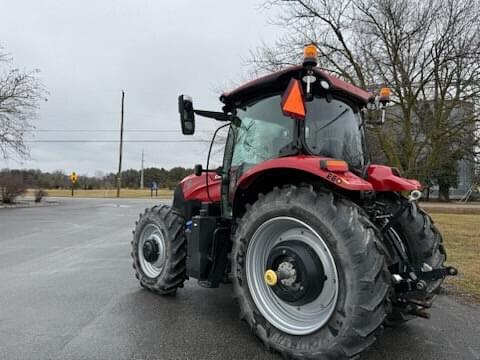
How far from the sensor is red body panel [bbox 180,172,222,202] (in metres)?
4.29

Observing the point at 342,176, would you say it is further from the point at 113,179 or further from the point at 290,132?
the point at 113,179

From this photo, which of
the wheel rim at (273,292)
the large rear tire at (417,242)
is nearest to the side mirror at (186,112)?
the wheel rim at (273,292)

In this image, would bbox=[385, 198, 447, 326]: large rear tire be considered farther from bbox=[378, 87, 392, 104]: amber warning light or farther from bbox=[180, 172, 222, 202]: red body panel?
bbox=[180, 172, 222, 202]: red body panel

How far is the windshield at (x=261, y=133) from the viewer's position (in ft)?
10.8

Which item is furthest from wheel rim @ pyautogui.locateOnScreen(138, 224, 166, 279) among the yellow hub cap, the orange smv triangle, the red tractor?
the orange smv triangle

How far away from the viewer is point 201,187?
452 centimetres

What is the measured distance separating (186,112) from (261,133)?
0.88 meters

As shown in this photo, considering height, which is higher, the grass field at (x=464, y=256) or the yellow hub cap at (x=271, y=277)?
the yellow hub cap at (x=271, y=277)

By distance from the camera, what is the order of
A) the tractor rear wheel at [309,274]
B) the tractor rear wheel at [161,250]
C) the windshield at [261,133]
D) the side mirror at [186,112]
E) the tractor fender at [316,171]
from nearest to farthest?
the tractor rear wheel at [309,274] < the tractor fender at [316,171] < the windshield at [261,133] < the side mirror at [186,112] < the tractor rear wheel at [161,250]

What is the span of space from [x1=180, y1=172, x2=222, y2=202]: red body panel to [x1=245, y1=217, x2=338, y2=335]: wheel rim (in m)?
1.25

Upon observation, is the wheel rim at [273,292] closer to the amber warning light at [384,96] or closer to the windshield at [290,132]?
the windshield at [290,132]

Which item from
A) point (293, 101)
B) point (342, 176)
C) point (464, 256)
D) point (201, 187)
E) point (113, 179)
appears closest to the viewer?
point (342, 176)

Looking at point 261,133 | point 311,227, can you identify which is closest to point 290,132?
point 261,133

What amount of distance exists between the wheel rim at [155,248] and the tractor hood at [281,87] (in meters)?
1.95
